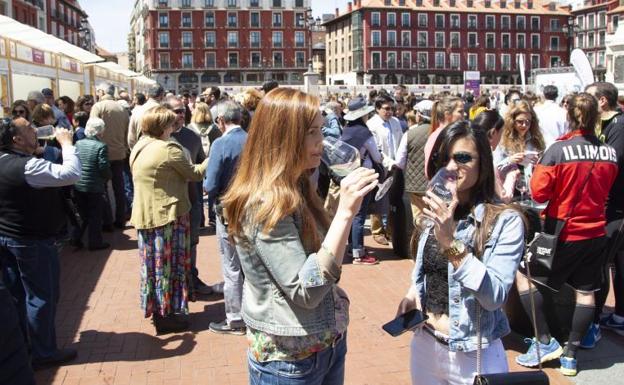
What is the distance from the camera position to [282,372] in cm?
211

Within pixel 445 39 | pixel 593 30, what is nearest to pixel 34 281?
pixel 445 39

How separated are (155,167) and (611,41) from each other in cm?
1638

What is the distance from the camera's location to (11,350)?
5.73 ft

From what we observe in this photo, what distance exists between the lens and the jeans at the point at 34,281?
411cm

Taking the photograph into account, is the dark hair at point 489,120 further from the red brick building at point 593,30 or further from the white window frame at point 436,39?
the red brick building at point 593,30

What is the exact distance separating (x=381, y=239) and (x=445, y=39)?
267 feet

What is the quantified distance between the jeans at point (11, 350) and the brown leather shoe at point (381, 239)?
6642 mm

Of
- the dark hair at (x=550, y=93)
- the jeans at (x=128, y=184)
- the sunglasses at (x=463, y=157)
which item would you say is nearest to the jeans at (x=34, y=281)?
the sunglasses at (x=463, y=157)

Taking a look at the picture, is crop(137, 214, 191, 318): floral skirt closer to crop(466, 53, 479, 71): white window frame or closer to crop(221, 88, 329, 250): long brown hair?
crop(221, 88, 329, 250): long brown hair

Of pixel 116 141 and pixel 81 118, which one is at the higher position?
pixel 81 118

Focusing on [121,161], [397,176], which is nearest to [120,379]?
[397,176]

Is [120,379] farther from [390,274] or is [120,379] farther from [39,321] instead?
[390,274]

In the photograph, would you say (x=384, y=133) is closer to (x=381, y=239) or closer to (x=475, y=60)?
(x=381, y=239)

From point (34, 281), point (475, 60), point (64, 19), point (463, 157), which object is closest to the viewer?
point (463, 157)
